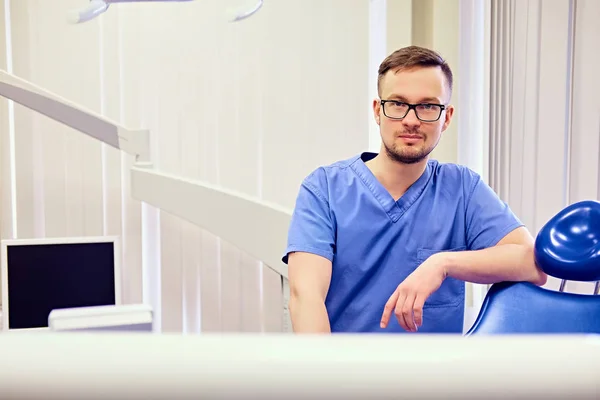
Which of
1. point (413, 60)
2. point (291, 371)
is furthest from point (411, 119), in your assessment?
point (291, 371)

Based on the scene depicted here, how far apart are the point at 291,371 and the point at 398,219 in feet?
3.79

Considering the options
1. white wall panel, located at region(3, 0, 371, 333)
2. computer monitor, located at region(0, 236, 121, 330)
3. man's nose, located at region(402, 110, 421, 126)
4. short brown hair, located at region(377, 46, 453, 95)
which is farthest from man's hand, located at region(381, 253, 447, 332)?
white wall panel, located at region(3, 0, 371, 333)

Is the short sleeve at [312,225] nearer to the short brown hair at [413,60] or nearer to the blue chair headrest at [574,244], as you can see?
the short brown hair at [413,60]

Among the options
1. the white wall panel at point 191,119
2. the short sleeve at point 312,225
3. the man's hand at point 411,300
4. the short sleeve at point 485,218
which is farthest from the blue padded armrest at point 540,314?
the white wall panel at point 191,119

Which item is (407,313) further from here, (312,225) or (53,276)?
(53,276)

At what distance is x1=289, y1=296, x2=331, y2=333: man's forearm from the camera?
3.45 feet

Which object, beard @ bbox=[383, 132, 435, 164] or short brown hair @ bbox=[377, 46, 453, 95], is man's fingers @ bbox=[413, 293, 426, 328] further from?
short brown hair @ bbox=[377, 46, 453, 95]

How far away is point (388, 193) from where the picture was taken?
126 cm

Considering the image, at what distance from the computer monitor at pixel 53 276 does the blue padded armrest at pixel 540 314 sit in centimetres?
138

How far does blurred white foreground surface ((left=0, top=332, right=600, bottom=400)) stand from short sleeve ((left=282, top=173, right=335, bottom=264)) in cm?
103

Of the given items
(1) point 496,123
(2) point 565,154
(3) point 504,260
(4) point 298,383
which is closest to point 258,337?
(4) point 298,383

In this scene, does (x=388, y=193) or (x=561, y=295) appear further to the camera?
(x=388, y=193)

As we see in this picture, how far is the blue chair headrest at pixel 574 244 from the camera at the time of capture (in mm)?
922

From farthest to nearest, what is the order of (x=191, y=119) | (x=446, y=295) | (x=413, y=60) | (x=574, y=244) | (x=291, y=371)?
(x=191, y=119)
(x=446, y=295)
(x=413, y=60)
(x=574, y=244)
(x=291, y=371)
